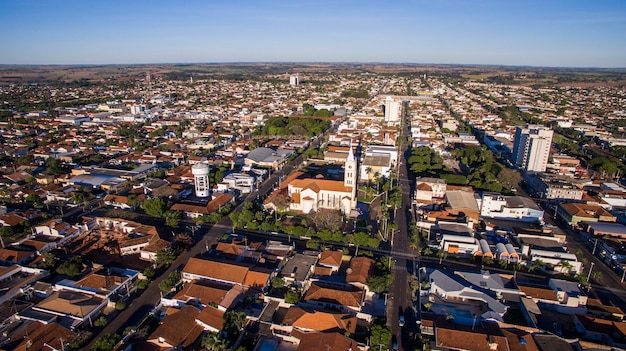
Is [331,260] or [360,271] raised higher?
[360,271]

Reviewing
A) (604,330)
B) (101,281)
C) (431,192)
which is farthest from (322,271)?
(431,192)

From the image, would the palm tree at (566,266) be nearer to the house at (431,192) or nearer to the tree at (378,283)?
the house at (431,192)

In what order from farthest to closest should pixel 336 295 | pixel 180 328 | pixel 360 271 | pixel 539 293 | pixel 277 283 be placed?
1. pixel 360 271
2. pixel 539 293
3. pixel 277 283
4. pixel 336 295
5. pixel 180 328

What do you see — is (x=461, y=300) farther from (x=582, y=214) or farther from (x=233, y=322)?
(x=582, y=214)

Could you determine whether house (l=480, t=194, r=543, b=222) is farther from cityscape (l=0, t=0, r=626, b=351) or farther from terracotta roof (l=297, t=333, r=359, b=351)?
terracotta roof (l=297, t=333, r=359, b=351)

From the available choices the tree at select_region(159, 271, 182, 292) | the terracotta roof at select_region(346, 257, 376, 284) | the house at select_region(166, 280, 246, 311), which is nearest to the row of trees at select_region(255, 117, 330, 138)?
the terracotta roof at select_region(346, 257, 376, 284)

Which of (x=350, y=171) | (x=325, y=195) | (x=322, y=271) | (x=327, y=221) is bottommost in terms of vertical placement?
(x=322, y=271)

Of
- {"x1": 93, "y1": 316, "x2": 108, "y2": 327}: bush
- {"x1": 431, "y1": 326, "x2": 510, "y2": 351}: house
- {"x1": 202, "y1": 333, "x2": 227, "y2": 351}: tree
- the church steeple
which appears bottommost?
{"x1": 93, "y1": 316, "x2": 108, "y2": 327}: bush

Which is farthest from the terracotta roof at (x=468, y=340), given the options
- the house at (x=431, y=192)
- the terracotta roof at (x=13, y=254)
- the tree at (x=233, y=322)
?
the terracotta roof at (x=13, y=254)
